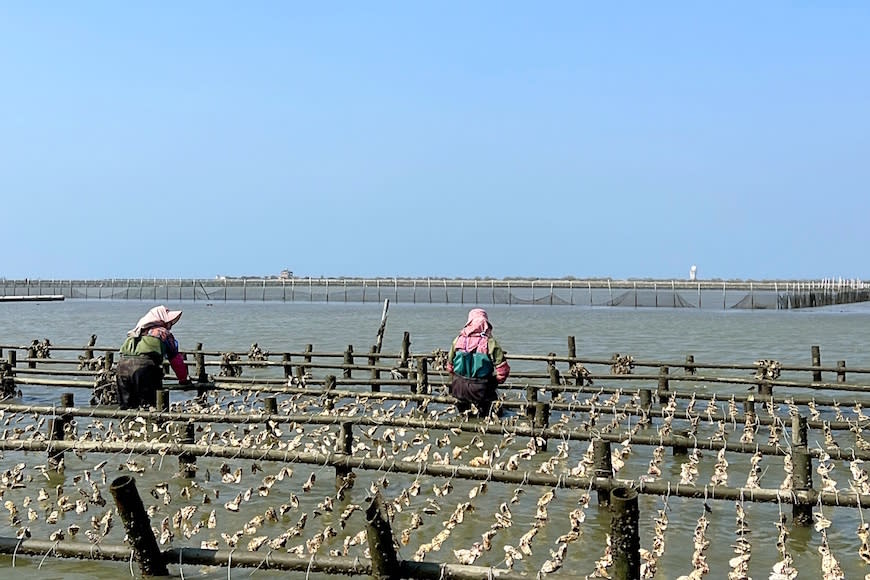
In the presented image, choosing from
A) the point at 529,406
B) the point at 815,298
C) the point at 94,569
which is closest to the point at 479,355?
the point at 529,406

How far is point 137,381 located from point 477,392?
3686 mm

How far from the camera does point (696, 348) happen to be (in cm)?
2645

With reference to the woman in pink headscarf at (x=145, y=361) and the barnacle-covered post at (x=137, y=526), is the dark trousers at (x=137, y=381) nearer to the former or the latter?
the woman in pink headscarf at (x=145, y=361)

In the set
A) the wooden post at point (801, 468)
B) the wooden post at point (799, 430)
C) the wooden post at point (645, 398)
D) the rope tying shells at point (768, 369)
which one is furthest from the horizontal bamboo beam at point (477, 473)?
the rope tying shells at point (768, 369)

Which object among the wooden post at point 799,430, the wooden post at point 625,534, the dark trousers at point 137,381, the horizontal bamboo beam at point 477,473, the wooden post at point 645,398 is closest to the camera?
the wooden post at point 625,534

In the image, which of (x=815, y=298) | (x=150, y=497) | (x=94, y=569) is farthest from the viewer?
(x=815, y=298)

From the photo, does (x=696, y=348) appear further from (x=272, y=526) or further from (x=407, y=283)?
(x=407, y=283)

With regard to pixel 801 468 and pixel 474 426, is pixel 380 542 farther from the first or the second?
pixel 801 468

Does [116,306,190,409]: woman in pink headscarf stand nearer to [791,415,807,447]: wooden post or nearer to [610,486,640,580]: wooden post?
[610,486,640,580]: wooden post

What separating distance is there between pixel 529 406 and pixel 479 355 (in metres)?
0.81

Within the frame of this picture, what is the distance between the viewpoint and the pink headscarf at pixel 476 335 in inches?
367

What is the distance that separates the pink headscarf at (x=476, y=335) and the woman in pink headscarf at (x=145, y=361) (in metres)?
3.18

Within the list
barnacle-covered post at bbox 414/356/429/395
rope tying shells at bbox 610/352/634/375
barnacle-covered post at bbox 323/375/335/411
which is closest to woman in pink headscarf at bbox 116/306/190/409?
barnacle-covered post at bbox 323/375/335/411

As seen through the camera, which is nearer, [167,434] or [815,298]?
[167,434]
